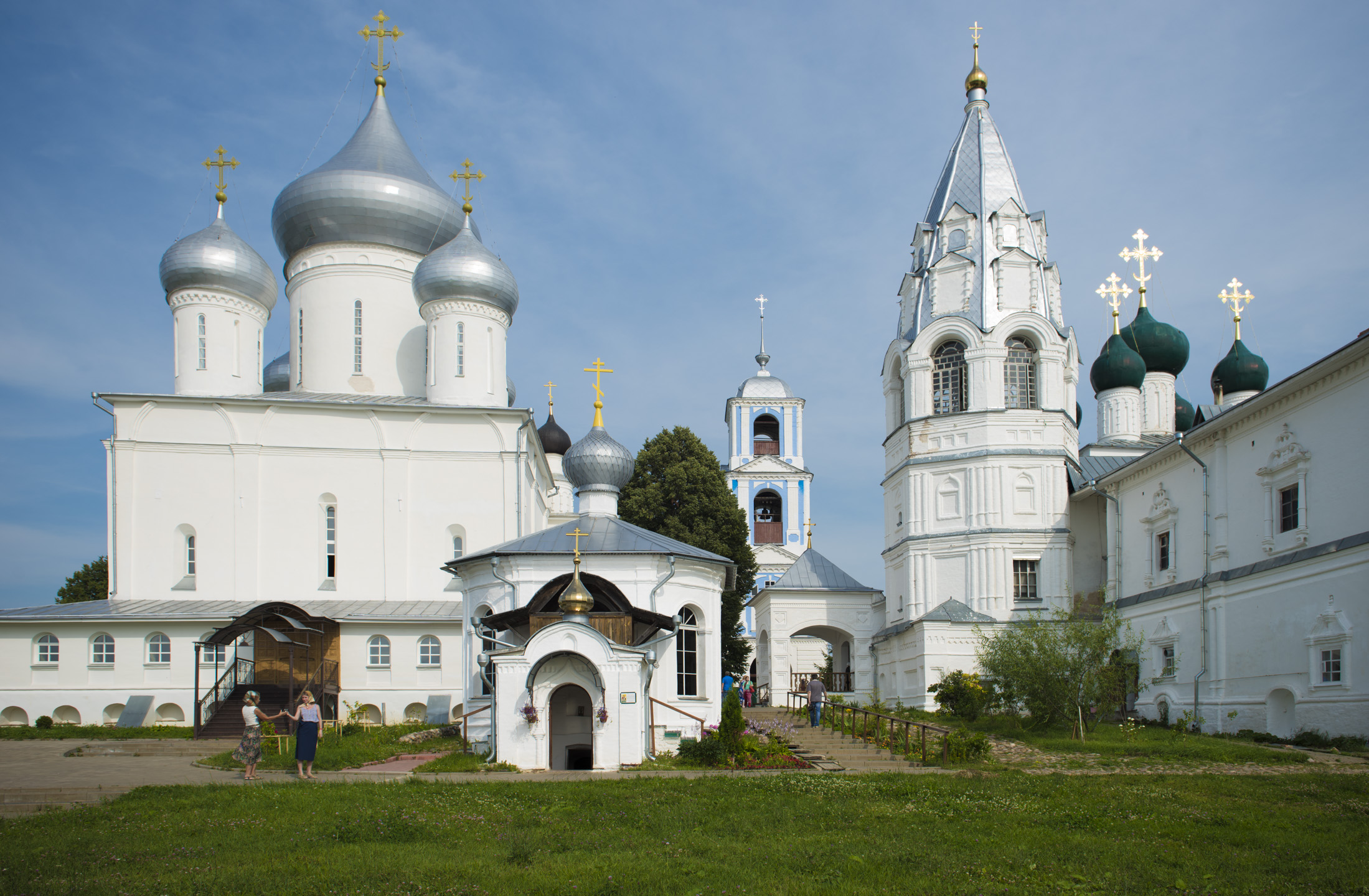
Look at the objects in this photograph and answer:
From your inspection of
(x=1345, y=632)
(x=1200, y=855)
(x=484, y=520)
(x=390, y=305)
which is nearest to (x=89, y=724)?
(x=484, y=520)

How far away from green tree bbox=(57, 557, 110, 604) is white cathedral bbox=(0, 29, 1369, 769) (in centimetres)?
1562

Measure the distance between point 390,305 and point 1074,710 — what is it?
2041cm

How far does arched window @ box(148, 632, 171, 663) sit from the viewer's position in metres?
24.6

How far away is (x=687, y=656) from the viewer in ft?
63.8

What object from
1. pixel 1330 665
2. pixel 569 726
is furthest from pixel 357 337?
pixel 1330 665

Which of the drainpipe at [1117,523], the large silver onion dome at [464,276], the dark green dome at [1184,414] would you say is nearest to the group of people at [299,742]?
the large silver onion dome at [464,276]

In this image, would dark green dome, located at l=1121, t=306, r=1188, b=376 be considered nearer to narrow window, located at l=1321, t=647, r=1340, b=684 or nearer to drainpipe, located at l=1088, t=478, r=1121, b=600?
drainpipe, located at l=1088, t=478, r=1121, b=600

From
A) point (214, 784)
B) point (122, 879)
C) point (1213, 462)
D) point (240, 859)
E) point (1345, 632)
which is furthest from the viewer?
point (1213, 462)

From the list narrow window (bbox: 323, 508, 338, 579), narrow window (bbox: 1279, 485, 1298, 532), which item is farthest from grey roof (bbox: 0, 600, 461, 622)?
narrow window (bbox: 1279, 485, 1298, 532)

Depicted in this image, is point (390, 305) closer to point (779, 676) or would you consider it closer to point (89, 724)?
point (89, 724)

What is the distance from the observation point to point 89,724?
23.9 metres

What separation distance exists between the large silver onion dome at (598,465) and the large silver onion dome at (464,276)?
27.3 feet

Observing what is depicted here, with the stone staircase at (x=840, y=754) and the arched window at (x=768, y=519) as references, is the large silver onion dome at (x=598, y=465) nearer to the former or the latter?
the stone staircase at (x=840, y=754)

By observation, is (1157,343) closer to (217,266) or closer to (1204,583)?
(1204,583)
